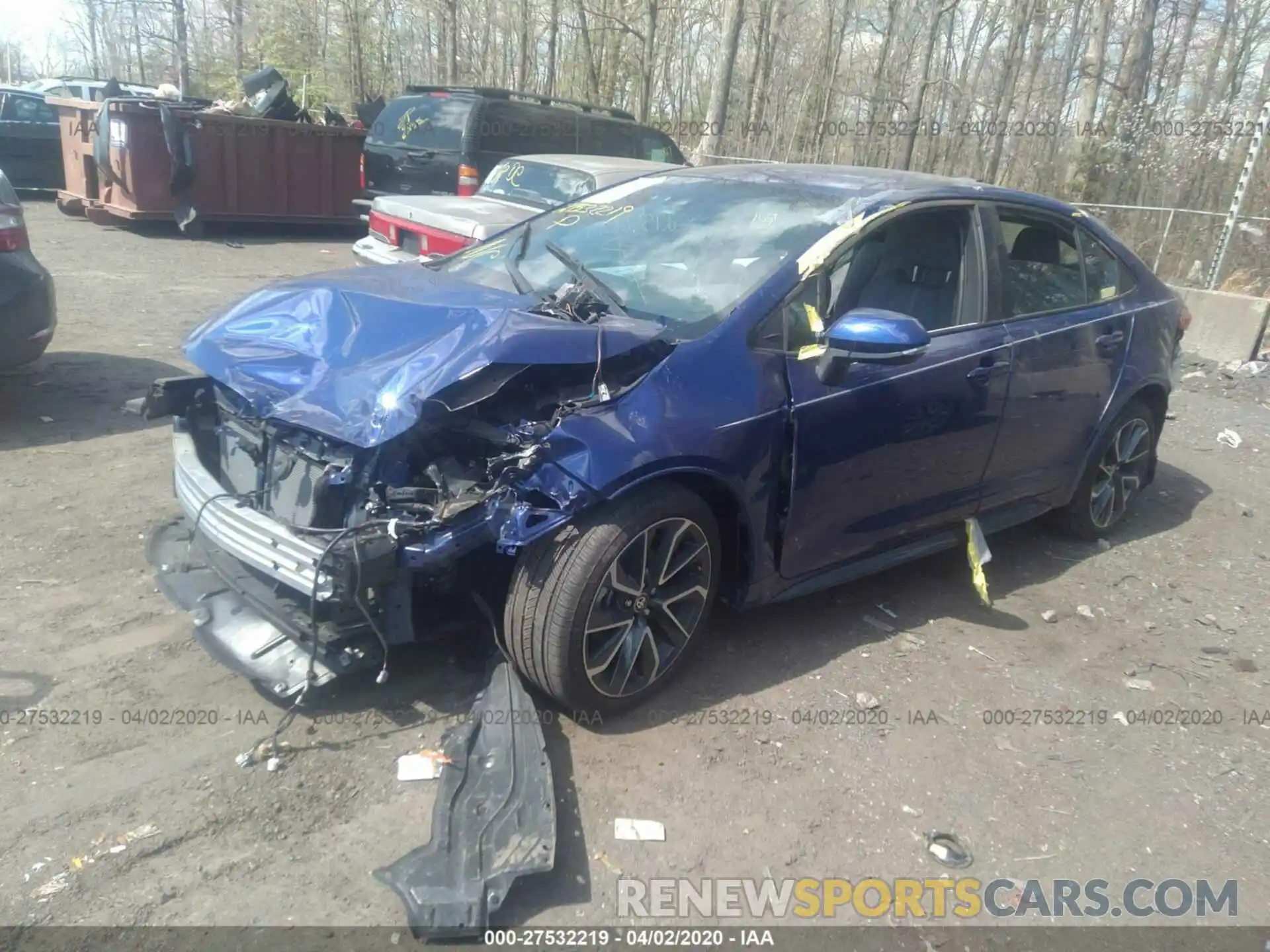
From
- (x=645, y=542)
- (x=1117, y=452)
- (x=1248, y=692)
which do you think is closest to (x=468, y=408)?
(x=645, y=542)

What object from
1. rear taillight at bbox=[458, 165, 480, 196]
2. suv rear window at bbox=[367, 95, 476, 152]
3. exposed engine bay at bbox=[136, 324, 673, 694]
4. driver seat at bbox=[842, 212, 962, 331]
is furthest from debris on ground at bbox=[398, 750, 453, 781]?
suv rear window at bbox=[367, 95, 476, 152]

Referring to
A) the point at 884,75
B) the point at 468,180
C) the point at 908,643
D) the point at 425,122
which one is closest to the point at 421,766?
the point at 908,643

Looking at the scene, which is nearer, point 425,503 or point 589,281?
point 425,503

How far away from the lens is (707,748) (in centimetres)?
337

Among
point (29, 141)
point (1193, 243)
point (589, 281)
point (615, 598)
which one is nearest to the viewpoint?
point (615, 598)

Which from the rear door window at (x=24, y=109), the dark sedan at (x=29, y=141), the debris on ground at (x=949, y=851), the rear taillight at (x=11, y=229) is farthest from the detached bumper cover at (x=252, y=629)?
the rear door window at (x=24, y=109)

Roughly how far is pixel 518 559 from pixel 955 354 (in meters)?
2.04

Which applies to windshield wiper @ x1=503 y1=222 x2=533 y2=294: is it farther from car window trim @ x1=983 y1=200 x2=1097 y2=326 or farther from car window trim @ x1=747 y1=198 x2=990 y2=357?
car window trim @ x1=983 y1=200 x2=1097 y2=326

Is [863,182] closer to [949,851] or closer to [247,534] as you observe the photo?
[949,851]

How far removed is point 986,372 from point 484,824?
2.76 meters

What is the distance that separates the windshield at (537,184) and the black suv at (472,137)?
83.2 inches

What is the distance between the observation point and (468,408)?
10.3ft

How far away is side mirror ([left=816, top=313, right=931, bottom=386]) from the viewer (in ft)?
11.1

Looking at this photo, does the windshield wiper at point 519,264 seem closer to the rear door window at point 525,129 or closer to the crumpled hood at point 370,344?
the crumpled hood at point 370,344
